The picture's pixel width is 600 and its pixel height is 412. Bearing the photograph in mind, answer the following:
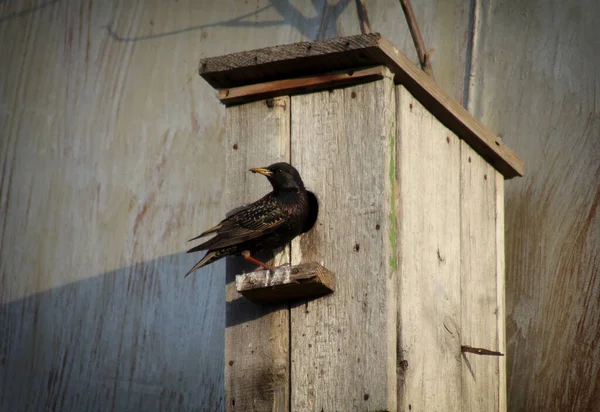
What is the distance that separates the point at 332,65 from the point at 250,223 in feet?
2.19

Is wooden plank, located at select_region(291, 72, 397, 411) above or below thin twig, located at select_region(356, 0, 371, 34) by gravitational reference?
below

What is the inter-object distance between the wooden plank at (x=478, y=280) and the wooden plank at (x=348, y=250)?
2.17 feet

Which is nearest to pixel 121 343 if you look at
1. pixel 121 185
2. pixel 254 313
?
pixel 121 185

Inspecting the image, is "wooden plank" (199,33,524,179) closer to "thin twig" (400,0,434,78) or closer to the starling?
the starling

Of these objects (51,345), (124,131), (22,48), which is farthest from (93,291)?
(22,48)

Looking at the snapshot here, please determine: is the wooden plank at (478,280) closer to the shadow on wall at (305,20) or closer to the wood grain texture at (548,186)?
the wood grain texture at (548,186)

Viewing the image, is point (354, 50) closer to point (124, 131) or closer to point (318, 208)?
point (318, 208)

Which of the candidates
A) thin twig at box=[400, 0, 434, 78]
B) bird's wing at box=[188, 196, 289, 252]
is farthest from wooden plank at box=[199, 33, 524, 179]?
thin twig at box=[400, 0, 434, 78]

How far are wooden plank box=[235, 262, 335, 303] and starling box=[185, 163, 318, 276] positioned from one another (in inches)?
3.4

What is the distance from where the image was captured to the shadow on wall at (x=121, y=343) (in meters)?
5.88

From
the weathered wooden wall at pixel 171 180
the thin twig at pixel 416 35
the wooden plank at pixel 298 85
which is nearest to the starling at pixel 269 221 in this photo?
the wooden plank at pixel 298 85

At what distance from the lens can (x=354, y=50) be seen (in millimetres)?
4473

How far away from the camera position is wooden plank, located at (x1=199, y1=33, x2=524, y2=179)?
4.48 meters

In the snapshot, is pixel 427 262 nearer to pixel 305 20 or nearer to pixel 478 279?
pixel 478 279
